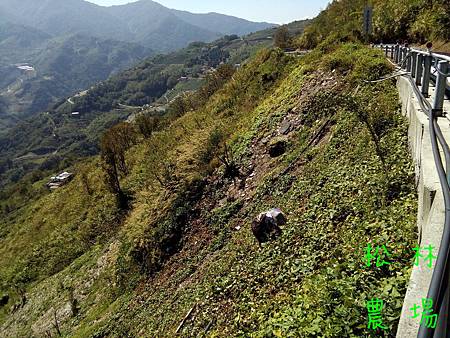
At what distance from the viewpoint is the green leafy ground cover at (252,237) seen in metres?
4.96

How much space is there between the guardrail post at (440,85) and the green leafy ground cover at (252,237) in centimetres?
111

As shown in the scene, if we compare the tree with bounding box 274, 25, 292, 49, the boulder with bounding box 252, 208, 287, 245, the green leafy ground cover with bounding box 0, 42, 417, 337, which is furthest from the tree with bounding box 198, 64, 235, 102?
the boulder with bounding box 252, 208, 287, 245

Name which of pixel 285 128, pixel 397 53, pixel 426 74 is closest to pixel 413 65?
pixel 426 74

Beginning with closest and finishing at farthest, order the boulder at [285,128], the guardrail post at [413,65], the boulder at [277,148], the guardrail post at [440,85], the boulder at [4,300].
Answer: the guardrail post at [440,85]
the guardrail post at [413,65]
the boulder at [277,148]
the boulder at [285,128]
the boulder at [4,300]

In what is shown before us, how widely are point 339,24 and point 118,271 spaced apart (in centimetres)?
2198

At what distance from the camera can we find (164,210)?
1438cm

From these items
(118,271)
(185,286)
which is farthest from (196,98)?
(185,286)

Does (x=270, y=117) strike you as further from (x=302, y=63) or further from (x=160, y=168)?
(x=160, y=168)

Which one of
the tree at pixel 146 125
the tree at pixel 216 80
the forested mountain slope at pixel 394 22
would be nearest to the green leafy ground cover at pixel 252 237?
the forested mountain slope at pixel 394 22

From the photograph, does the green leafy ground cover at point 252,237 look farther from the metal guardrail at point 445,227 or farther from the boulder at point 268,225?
the metal guardrail at point 445,227

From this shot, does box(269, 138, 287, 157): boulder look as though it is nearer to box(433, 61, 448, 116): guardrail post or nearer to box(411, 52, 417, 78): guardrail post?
box(411, 52, 417, 78): guardrail post

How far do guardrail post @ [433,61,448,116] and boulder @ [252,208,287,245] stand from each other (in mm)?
4051

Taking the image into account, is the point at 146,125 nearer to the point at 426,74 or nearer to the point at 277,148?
the point at 277,148

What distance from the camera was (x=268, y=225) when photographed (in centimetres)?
823
